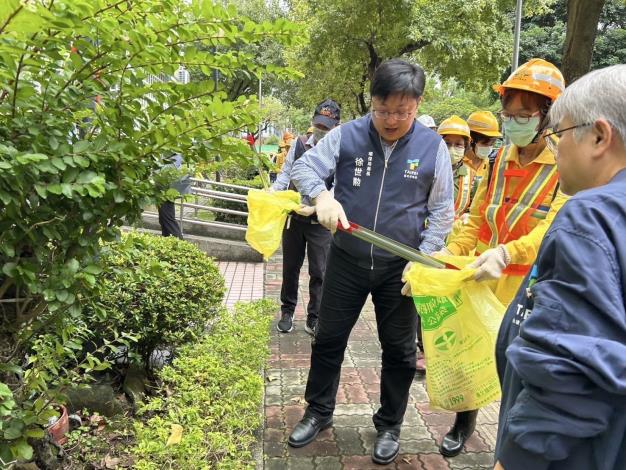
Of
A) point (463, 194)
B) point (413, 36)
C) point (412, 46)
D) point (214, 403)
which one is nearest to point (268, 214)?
point (214, 403)

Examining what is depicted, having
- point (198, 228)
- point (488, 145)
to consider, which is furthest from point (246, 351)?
point (198, 228)

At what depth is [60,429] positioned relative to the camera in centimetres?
242

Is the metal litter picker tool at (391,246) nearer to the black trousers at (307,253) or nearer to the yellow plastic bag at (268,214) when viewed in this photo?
the yellow plastic bag at (268,214)

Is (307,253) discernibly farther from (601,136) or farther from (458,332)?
(601,136)

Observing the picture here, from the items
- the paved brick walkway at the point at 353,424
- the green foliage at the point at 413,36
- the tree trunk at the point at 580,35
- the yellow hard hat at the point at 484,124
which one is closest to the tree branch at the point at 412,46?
the green foliage at the point at 413,36

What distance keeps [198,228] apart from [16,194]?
6779mm

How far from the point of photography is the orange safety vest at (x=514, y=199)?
2.21 m

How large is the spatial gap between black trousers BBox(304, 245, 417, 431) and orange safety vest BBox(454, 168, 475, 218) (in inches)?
65.4

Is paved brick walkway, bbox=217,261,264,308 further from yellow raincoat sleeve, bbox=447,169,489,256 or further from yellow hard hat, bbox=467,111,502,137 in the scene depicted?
yellow raincoat sleeve, bbox=447,169,489,256

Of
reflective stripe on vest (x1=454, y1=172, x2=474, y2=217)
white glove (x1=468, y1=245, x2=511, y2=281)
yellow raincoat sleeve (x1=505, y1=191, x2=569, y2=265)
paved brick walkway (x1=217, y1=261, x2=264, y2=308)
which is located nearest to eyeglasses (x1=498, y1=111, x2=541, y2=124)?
yellow raincoat sleeve (x1=505, y1=191, x2=569, y2=265)

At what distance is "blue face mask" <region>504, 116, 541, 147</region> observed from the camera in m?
2.20

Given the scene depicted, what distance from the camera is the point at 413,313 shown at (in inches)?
104

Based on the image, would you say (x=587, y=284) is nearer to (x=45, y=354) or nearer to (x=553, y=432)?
(x=553, y=432)

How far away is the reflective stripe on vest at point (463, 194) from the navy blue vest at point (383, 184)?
1.62 metres
